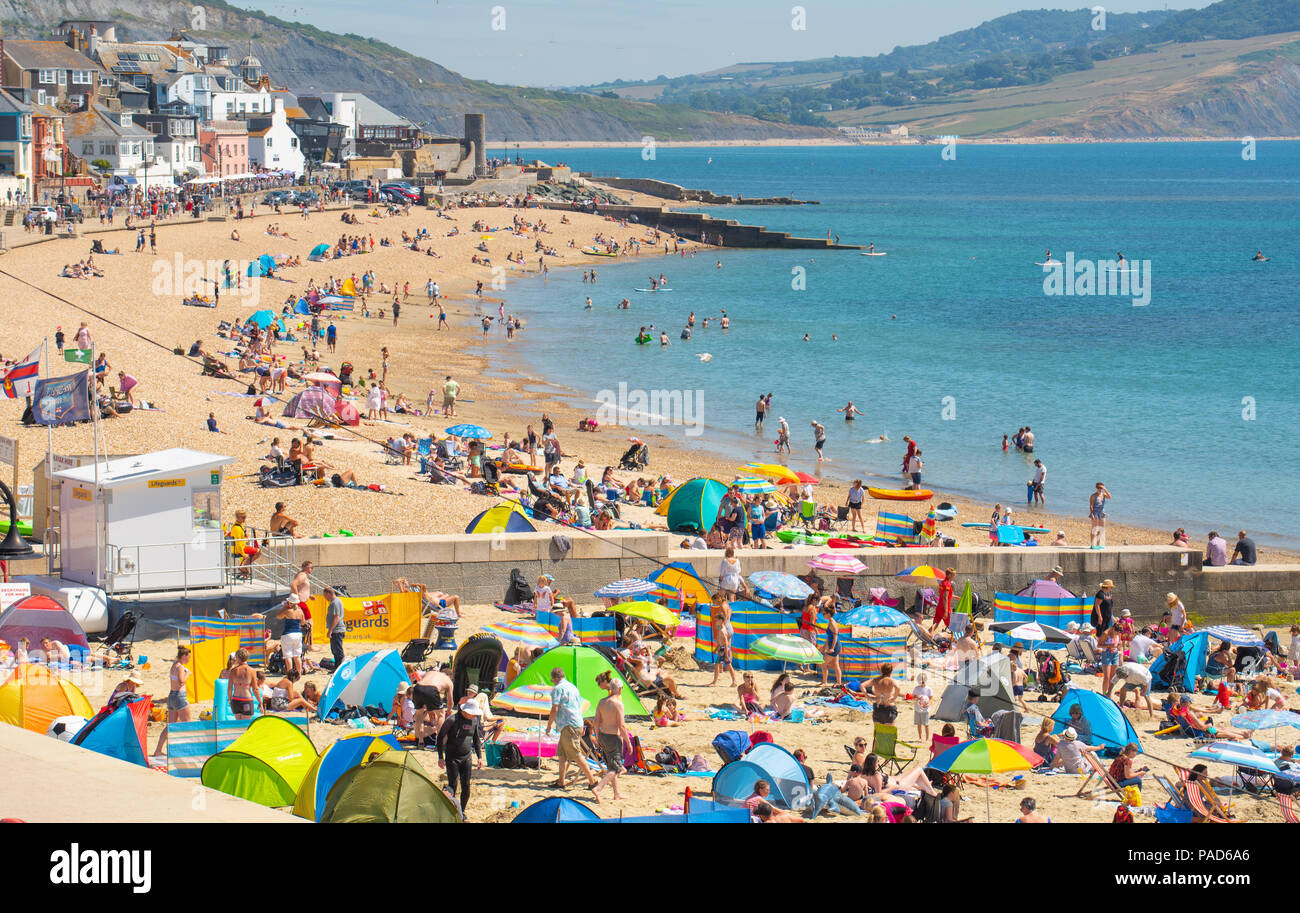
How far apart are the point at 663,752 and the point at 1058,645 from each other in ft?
21.9

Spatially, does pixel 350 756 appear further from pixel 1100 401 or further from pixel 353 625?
pixel 1100 401

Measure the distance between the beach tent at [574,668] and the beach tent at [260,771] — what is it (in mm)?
3026

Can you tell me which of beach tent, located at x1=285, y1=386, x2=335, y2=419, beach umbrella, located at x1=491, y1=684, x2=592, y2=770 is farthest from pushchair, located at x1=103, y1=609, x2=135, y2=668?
beach tent, located at x1=285, y1=386, x2=335, y2=419

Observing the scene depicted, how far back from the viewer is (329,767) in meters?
9.64

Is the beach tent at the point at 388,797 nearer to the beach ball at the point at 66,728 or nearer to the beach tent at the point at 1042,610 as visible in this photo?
the beach ball at the point at 66,728

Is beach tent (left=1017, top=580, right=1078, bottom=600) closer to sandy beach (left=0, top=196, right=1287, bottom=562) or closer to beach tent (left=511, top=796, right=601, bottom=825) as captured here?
sandy beach (left=0, top=196, right=1287, bottom=562)

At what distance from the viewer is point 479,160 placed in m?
108

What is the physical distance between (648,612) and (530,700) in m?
2.97

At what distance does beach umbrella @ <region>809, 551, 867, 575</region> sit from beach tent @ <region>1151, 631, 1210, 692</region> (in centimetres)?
364

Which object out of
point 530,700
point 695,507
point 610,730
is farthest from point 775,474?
point 610,730

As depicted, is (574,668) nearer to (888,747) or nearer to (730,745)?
(730,745)

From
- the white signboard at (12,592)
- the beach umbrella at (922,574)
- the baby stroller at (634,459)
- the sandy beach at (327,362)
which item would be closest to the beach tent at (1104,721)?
the beach umbrella at (922,574)
